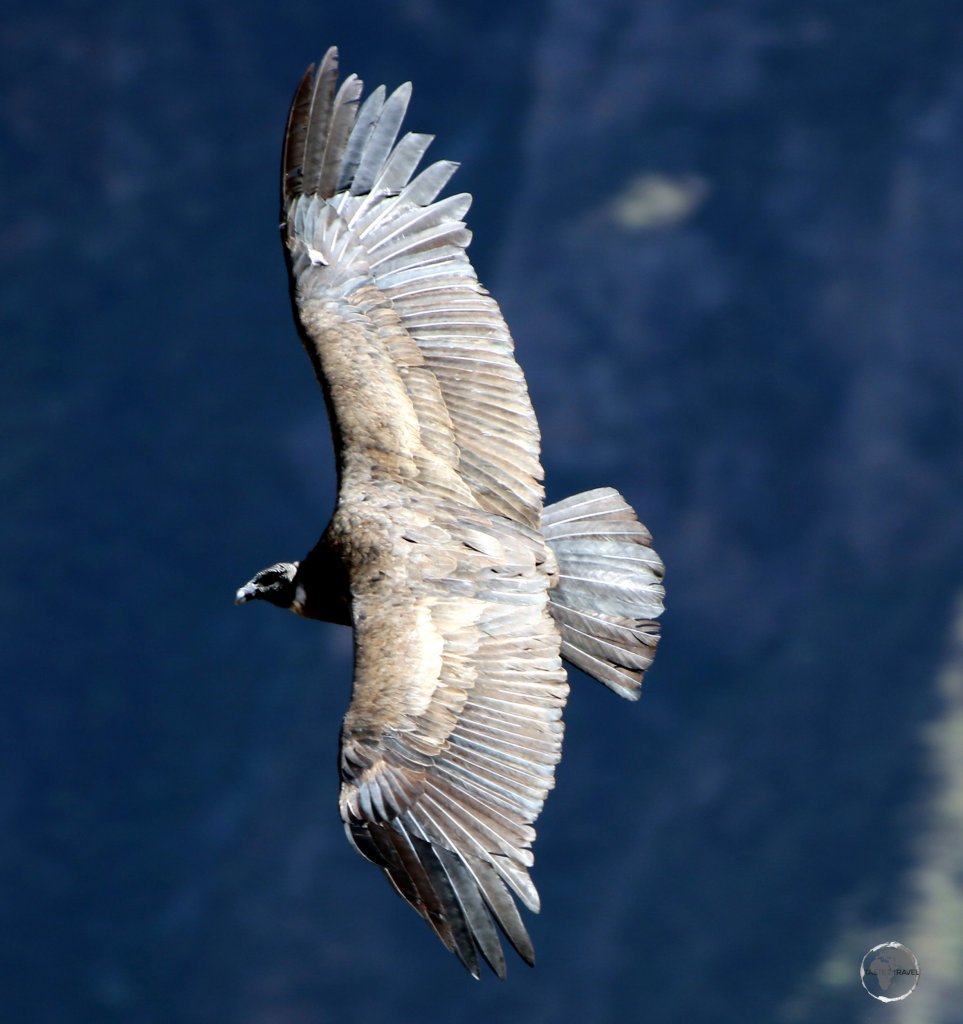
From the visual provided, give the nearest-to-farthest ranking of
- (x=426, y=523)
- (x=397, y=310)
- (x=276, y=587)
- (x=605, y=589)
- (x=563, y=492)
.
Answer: (x=426, y=523) → (x=605, y=589) → (x=397, y=310) → (x=276, y=587) → (x=563, y=492)

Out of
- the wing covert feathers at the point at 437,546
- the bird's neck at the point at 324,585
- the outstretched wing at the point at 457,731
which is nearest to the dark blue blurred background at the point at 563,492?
the wing covert feathers at the point at 437,546

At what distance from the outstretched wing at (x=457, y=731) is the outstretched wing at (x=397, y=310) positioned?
55cm

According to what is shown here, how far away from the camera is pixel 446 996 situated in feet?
115

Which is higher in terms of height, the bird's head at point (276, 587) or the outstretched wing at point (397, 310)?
the outstretched wing at point (397, 310)

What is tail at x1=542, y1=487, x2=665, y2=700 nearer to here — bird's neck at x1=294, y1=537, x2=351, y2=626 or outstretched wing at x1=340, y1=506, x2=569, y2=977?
outstretched wing at x1=340, y1=506, x2=569, y2=977

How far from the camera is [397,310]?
405 inches

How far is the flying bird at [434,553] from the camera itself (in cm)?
822

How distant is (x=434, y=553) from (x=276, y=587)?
4.75 ft

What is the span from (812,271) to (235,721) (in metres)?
14.1

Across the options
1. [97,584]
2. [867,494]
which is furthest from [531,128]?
[97,584]

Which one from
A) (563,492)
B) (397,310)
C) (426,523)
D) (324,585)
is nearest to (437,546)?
(426,523)

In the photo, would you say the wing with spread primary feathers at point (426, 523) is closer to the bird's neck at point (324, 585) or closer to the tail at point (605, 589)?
the bird's neck at point (324, 585)

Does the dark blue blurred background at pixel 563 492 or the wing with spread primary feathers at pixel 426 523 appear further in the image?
the dark blue blurred background at pixel 563 492

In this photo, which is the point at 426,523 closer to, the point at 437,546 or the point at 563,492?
the point at 437,546
